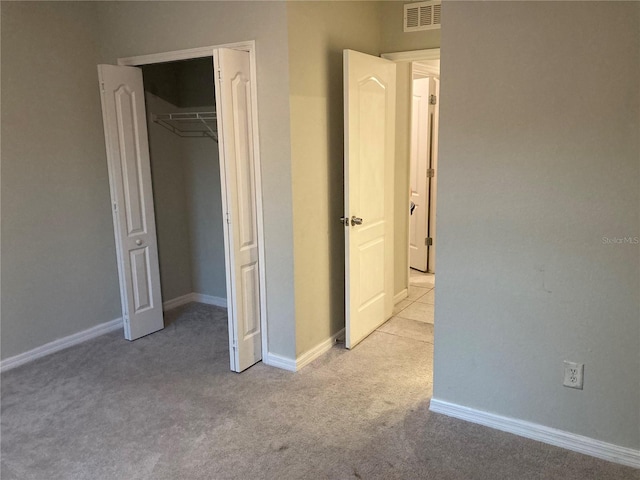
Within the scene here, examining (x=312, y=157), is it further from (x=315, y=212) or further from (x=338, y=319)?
(x=338, y=319)

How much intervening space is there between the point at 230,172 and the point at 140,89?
1280mm

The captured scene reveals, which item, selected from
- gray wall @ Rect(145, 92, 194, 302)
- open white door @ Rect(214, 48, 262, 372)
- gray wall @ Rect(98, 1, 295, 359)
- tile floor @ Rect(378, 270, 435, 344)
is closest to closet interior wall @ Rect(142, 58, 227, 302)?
gray wall @ Rect(145, 92, 194, 302)

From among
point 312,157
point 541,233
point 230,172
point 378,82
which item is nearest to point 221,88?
point 230,172

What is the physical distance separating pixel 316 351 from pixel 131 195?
5.88 ft

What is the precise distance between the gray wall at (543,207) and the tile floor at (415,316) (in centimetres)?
126

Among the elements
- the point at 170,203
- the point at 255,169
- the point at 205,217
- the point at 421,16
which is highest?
the point at 421,16

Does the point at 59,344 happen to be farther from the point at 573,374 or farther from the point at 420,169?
the point at 420,169

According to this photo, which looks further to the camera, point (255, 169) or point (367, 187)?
point (367, 187)

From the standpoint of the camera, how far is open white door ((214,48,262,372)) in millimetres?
2910

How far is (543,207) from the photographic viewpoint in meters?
2.28

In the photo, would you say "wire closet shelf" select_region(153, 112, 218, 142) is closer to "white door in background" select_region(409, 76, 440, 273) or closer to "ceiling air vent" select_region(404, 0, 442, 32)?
"ceiling air vent" select_region(404, 0, 442, 32)

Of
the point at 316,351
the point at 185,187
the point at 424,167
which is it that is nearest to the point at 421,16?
the point at 424,167

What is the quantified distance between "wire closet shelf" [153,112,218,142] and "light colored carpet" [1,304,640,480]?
6.19ft

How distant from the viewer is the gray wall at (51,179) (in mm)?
3252
